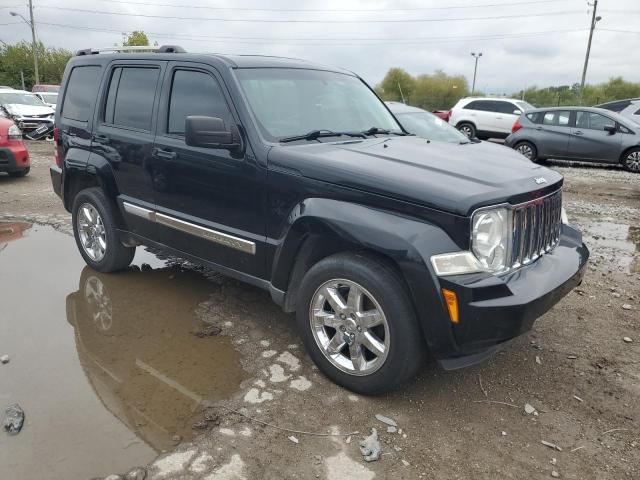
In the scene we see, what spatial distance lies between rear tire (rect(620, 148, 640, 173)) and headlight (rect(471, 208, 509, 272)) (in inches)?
458

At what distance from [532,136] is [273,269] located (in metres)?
12.0

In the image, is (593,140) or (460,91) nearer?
(593,140)

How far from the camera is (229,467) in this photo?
254 cm

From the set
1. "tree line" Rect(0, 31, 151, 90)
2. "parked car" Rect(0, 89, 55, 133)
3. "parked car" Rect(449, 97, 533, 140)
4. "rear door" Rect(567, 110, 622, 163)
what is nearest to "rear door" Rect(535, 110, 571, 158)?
"rear door" Rect(567, 110, 622, 163)

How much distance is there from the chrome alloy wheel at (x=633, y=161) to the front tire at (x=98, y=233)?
11.9 m

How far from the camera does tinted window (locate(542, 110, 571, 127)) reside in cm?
1323

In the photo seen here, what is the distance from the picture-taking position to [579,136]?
12.9 m

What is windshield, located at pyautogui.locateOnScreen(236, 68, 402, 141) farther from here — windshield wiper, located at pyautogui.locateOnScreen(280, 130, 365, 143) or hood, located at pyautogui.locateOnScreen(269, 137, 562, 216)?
hood, located at pyautogui.locateOnScreen(269, 137, 562, 216)

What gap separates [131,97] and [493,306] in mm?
3341

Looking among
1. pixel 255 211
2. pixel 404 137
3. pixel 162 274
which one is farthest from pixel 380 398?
pixel 162 274

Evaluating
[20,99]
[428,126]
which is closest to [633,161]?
[428,126]

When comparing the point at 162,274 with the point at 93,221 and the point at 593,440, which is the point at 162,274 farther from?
the point at 593,440

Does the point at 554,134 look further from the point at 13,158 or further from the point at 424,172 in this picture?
the point at 13,158

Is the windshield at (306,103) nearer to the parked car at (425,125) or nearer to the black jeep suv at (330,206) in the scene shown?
the black jeep suv at (330,206)
